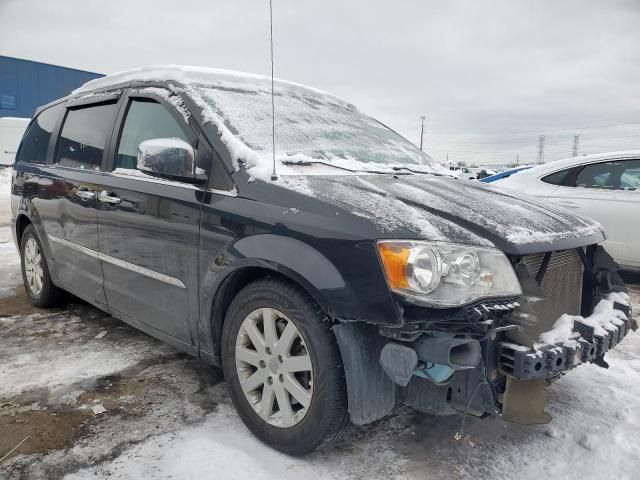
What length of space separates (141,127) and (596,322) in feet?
8.51

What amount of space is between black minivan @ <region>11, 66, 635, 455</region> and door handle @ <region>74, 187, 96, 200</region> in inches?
1.5

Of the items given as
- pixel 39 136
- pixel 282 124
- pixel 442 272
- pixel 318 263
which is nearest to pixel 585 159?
pixel 282 124

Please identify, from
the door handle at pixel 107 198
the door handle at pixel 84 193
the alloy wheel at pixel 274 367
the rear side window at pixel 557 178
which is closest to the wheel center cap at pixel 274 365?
the alloy wheel at pixel 274 367

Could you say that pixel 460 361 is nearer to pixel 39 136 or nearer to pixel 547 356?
pixel 547 356

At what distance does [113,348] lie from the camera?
11.0 feet

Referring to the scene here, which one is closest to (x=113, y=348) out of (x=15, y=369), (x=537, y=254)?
(x=15, y=369)

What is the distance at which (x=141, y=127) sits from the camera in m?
2.91

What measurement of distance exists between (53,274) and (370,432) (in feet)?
9.29

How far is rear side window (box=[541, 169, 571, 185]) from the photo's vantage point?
5246 millimetres

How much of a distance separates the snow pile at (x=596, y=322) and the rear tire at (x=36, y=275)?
12.1 feet

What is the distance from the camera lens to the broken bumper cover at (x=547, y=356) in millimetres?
1759

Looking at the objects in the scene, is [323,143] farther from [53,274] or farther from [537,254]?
[53,274]

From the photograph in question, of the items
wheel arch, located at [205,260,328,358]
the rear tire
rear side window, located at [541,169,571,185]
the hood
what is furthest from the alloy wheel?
rear side window, located at [541,169,571,185]

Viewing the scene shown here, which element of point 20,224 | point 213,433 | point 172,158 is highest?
point 172,158
